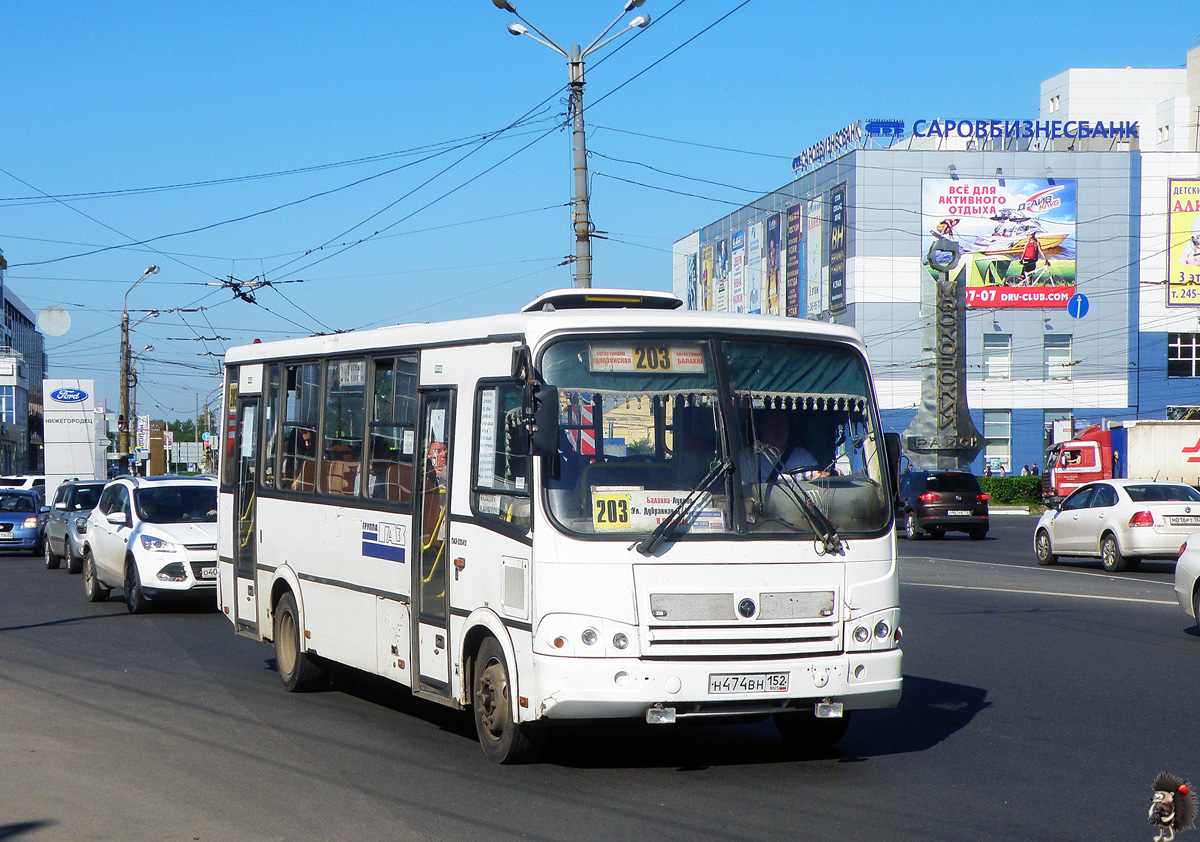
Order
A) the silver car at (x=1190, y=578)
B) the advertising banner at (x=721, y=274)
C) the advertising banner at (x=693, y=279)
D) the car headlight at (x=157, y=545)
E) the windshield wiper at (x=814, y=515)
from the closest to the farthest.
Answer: the windshield wiper at (x=814, y=515) → the silver car at (x=1190, y=578) → the car headlight at (x=157, y=545) → the advertising banner at (x=721, y=274) → the advertising banner at (x=693, y=279)

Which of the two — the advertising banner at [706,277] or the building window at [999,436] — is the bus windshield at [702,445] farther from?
the advertising banner at [706,277]

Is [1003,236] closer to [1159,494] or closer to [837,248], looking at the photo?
[837,248]

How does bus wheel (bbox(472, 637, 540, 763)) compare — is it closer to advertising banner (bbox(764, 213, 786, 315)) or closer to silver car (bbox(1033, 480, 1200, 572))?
silver car (bbox(1033, 480, 1200, 572))

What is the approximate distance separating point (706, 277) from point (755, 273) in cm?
980

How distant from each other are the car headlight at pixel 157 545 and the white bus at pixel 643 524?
28.8 feet

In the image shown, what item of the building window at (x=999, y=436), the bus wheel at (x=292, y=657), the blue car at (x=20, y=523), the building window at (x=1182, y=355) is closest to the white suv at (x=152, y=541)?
the bus wheel at (x=292, y=657)

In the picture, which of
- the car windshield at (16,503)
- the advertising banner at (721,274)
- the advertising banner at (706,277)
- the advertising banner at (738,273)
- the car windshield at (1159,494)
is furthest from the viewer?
the advertising banner at (706,277)

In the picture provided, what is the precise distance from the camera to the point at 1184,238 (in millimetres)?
73750

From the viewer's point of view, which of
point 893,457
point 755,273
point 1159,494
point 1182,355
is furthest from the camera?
point 755,273

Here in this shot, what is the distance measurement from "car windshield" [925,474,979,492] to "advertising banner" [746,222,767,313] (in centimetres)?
4974

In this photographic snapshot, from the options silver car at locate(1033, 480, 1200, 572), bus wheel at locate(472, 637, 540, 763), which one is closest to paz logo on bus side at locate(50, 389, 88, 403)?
silver car at locate(1033, 480, 1200, 572)

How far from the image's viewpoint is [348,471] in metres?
10.3

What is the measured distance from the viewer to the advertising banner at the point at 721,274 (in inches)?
3629

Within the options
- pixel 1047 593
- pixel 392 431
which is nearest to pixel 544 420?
pixel 392 431
